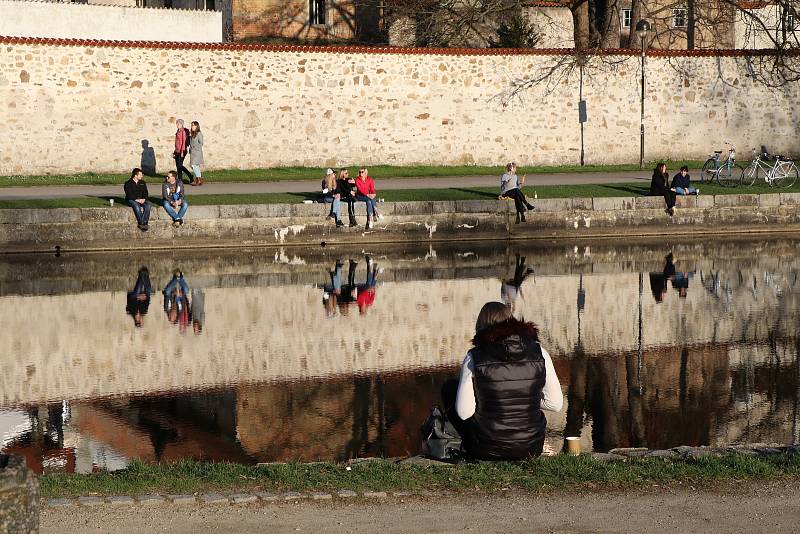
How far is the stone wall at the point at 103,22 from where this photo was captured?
1430 inches

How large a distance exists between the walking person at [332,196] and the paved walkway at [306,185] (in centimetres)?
217

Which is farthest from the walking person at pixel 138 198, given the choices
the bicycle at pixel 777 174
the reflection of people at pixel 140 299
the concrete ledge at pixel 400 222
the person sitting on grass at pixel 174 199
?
the bicycle at pixel 777 174

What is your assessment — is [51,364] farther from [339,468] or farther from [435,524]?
[435,524]

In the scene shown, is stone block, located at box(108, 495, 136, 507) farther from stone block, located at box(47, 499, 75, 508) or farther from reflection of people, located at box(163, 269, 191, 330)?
reflection of people, located at box(163, 269, 191, 330)

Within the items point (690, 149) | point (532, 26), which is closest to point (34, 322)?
point (690, 149)

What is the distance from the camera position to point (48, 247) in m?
22.5

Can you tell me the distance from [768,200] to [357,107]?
10.3m

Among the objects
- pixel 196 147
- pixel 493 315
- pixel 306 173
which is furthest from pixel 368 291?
Result: pixel 306 173

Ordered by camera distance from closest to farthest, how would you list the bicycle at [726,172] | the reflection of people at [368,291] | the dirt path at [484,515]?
the dirt path at [484,515] < the reflection of people at [368,291] < the bicycle at [726,172]

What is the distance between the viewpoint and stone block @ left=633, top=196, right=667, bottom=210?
25.3 m

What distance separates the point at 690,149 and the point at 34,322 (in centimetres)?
2178

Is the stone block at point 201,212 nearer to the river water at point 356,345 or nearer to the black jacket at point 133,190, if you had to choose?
the river water at point 356,345

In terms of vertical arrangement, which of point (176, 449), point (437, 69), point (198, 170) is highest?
point (437, 69)

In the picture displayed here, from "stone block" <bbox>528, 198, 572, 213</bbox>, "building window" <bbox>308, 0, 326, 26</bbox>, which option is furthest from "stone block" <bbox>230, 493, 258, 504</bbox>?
"building window" <bbox>308, 0, 326, 26</bbox>
